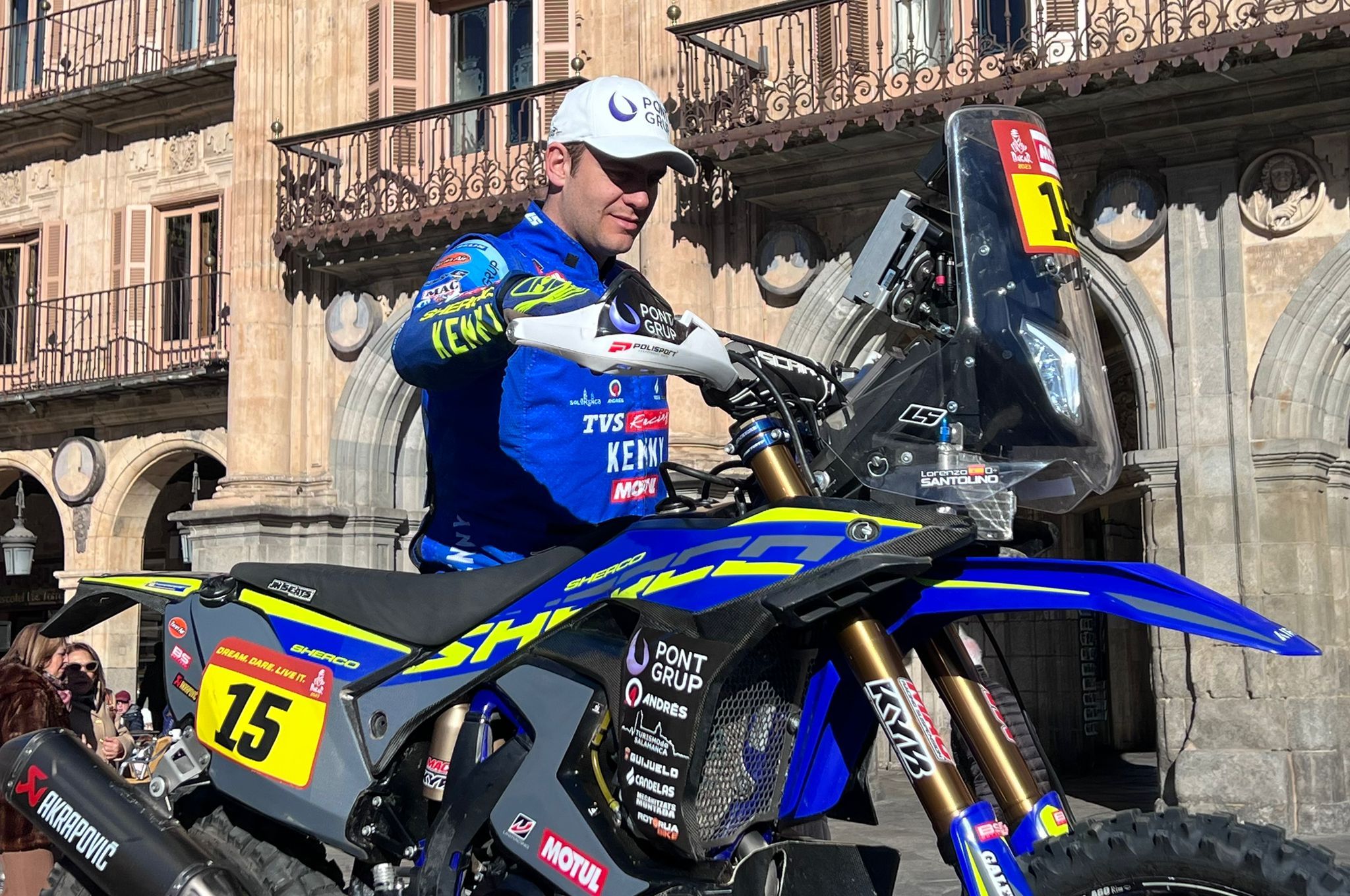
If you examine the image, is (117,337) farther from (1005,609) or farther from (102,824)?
(1005,609)

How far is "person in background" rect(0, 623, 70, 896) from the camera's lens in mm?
6078

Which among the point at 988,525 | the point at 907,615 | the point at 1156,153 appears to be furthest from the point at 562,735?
the point at 1156,153

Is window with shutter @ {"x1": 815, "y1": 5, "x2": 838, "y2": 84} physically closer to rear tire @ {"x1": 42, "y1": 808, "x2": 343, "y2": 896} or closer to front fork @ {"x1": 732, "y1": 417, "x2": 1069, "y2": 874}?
rear tire @ {"x1": 42, "y1": 808, "x2": 343, "y2": 896}

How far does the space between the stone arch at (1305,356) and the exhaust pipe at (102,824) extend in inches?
366

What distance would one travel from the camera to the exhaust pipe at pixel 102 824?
321 cm

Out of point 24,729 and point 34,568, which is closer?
point 24,729

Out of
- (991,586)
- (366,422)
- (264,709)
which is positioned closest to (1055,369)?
(991,586)

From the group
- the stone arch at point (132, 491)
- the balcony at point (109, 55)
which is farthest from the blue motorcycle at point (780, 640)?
the stone arch at point (132, 491)

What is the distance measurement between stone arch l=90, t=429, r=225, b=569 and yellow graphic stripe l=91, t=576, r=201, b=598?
14647 millimetres

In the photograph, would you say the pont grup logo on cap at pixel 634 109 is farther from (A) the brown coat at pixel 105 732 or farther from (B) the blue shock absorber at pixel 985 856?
(A) the brown coat at pixel 105 732

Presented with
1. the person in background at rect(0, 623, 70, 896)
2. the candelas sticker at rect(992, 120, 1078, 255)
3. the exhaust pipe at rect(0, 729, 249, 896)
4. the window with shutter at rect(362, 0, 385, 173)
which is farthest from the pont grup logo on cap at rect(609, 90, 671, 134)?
the window with shutter at rect(362, 0, 385, 173)

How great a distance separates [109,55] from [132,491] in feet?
17.0

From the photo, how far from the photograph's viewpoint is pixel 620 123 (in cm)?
318

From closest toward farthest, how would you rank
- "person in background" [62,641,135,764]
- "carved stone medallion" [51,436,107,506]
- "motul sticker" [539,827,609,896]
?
"motul sticker" [539,827,609,896] → "person in background" [62,641,135,764] → "carved stone medallion" [51,436,107,506]
